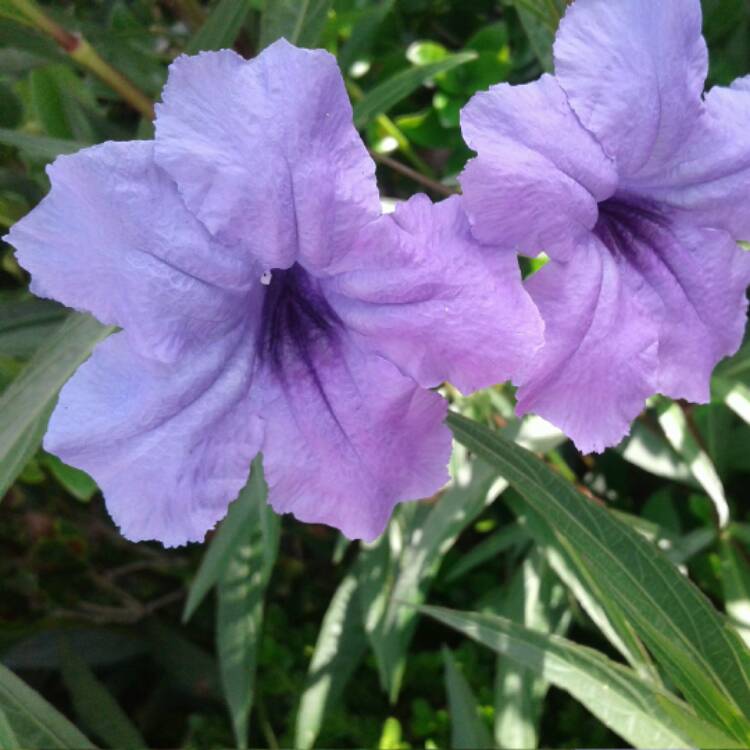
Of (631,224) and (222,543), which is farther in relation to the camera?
(222,543)

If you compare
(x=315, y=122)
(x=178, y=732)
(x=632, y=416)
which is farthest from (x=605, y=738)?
(x=315, y=122)

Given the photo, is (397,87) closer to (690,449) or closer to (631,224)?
(631,224)

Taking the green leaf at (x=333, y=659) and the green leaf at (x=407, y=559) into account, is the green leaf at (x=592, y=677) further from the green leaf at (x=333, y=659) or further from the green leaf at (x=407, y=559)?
the green leaf at (x=333, y=659)

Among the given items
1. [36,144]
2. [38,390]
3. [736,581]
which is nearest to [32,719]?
[38,390]

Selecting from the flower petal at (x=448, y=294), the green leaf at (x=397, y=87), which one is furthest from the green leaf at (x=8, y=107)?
the flower petal at (x=448, y=294)

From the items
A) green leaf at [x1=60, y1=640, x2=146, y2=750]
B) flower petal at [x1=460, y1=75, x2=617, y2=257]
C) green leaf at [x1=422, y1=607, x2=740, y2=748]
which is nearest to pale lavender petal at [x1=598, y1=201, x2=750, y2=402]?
flower petal at [x1=460, y1=75, x2=617, y2=257]

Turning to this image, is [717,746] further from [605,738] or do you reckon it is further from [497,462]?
[605,738]
